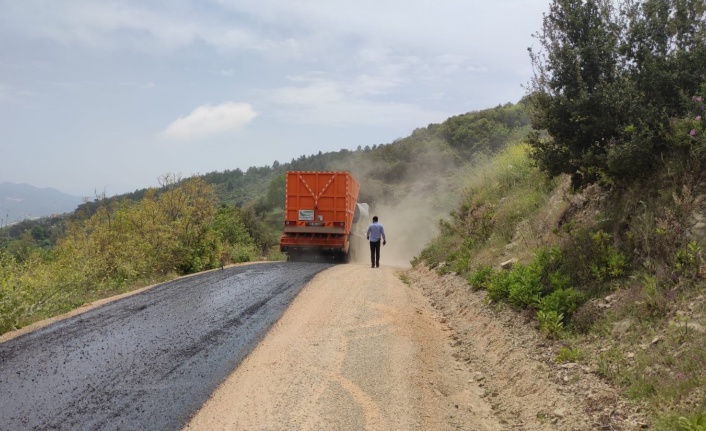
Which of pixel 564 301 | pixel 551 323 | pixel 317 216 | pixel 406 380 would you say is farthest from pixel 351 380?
pixel 317 216

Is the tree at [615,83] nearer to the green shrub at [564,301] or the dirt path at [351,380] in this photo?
the green shrub at [564,301]

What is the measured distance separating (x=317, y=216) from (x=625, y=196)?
585 inches

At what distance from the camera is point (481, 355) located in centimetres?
660

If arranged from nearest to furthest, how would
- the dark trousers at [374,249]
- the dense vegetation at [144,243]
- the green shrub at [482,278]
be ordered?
the green shrub at [482,278] < the dense vegetation at [144,243] < the dark trousers at [374,249]

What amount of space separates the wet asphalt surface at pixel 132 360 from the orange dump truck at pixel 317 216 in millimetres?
9676


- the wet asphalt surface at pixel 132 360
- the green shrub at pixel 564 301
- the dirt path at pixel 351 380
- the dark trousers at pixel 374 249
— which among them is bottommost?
the dirt path at pixel 351 380

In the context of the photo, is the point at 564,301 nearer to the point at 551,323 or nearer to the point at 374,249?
the point at 551,323

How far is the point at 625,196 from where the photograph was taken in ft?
22.5

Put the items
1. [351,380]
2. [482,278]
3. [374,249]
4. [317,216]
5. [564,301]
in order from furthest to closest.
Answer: [317,216] → [374,249] → [482,278] → [564,301] → [351,380]

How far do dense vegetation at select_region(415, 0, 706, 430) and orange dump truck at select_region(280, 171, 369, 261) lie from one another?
12.3 metres

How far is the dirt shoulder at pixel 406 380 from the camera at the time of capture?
15.1ft

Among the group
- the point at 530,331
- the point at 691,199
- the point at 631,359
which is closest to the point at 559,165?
the point at 691,199

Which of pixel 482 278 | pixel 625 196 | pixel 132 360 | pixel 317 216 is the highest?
pixel 625 196

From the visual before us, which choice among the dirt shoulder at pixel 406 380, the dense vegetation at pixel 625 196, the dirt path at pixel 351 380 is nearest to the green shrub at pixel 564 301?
the dense vegetation at pixel 625 196
